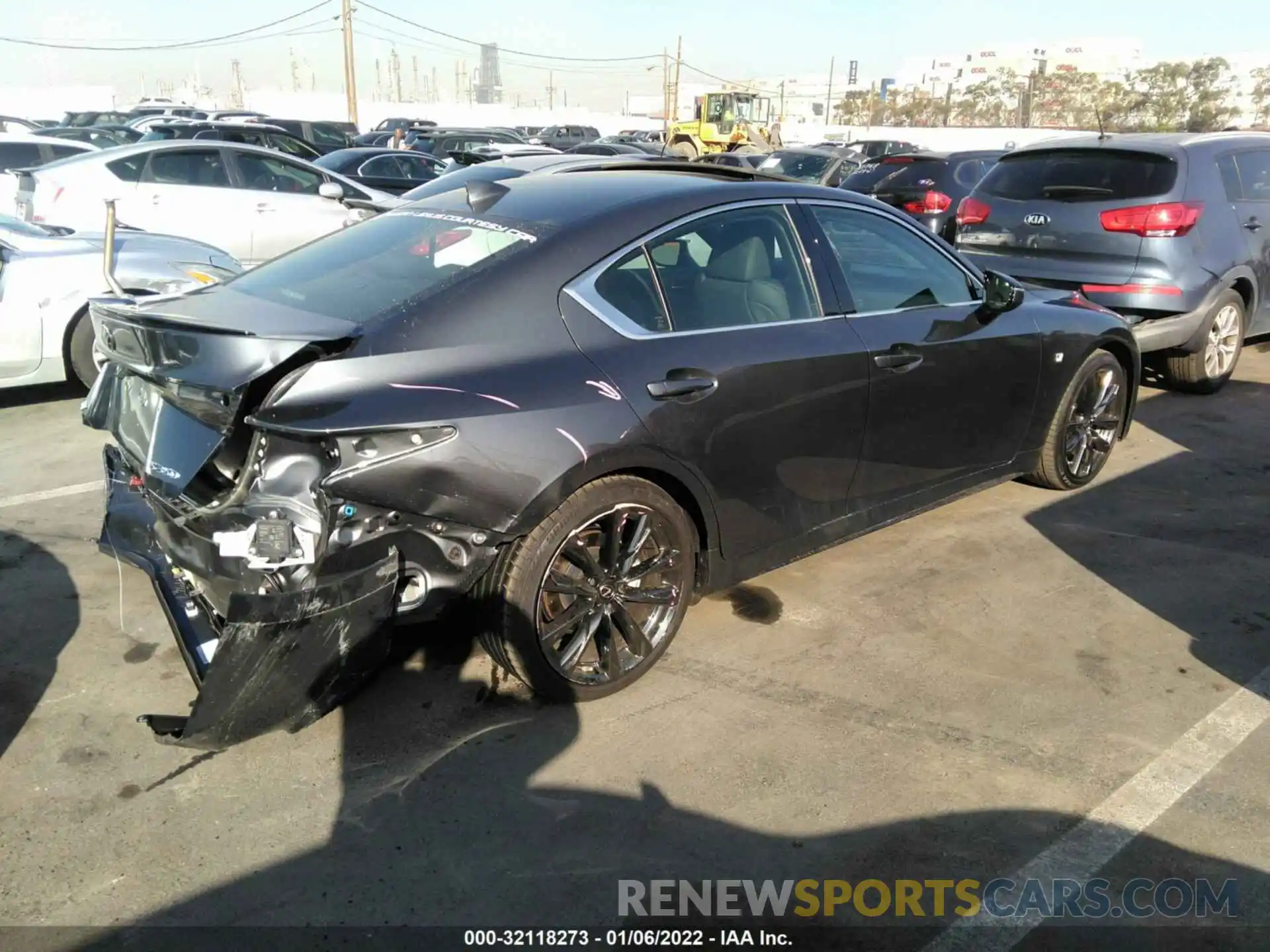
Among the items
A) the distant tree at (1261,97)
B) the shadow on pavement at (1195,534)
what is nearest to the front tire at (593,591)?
the shadow on pavement at (1195,534)

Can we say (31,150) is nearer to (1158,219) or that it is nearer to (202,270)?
(202,270)

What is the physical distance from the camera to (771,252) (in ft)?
12.5

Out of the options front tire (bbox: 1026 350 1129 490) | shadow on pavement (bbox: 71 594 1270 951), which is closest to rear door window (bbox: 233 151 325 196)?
front tire (bbox: 1026 350 1129 490)

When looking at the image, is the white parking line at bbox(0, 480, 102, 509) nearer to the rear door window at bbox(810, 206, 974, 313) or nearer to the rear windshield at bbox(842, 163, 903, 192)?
the rear door window at bbox(810, 206, 974, 313)

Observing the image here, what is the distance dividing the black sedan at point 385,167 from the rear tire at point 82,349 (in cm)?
802

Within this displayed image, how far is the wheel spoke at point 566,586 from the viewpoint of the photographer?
10.4ft

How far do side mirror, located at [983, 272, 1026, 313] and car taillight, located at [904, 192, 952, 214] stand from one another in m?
8.28

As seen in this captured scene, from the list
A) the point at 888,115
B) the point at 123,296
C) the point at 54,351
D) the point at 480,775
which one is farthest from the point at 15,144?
the point at 888,115

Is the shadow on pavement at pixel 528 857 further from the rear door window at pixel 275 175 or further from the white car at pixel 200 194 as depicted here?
the rear door window at pixel 275 175

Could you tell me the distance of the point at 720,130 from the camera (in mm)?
36344

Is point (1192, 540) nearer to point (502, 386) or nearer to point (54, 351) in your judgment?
point (502, 386)

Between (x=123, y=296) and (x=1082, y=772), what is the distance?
371cm

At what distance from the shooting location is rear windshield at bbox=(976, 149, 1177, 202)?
6.73 m

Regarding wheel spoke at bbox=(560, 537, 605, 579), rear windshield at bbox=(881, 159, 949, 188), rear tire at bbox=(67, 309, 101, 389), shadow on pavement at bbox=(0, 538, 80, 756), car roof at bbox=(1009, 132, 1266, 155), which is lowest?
shadow on pavement at bbox=(0, 538, 80, 756)
